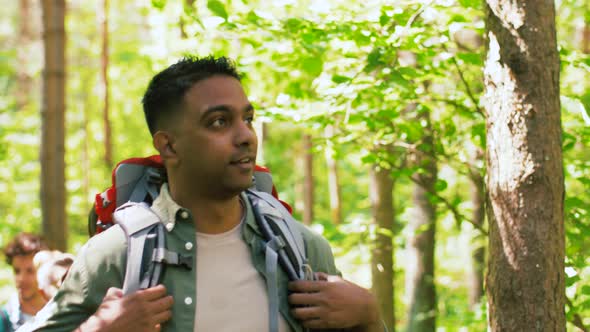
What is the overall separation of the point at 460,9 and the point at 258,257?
251 centimetres

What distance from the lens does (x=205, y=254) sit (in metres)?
2.20

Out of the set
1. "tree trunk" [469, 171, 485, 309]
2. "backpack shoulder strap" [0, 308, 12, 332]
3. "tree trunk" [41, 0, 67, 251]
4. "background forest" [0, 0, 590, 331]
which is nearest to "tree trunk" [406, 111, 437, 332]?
"background forest" [0, 0, 590, 331]

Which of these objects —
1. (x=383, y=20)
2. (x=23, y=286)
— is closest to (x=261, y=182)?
(x=383, y=20)

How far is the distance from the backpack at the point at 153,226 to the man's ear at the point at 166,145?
0.47 feet

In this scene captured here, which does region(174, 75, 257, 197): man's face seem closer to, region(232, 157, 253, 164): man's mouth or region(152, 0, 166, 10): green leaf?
region(232, 157, 253, 164): man's mouth

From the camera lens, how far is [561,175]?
2.55 meters

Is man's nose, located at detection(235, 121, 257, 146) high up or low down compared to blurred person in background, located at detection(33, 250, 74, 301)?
up

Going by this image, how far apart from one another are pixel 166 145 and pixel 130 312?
63 centimetres

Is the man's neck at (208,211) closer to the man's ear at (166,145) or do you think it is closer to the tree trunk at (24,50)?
the man's ear at (166,145)

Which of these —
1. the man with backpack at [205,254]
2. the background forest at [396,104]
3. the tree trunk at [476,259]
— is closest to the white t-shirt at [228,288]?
the man with backpack at [205,254]

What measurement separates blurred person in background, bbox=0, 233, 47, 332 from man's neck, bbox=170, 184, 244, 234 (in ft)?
8.97

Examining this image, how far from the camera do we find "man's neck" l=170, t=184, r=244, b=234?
224cm

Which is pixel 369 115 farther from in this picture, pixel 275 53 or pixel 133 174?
pixel 133 174

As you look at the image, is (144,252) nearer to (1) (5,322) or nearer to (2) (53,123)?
(1) (5,322)
